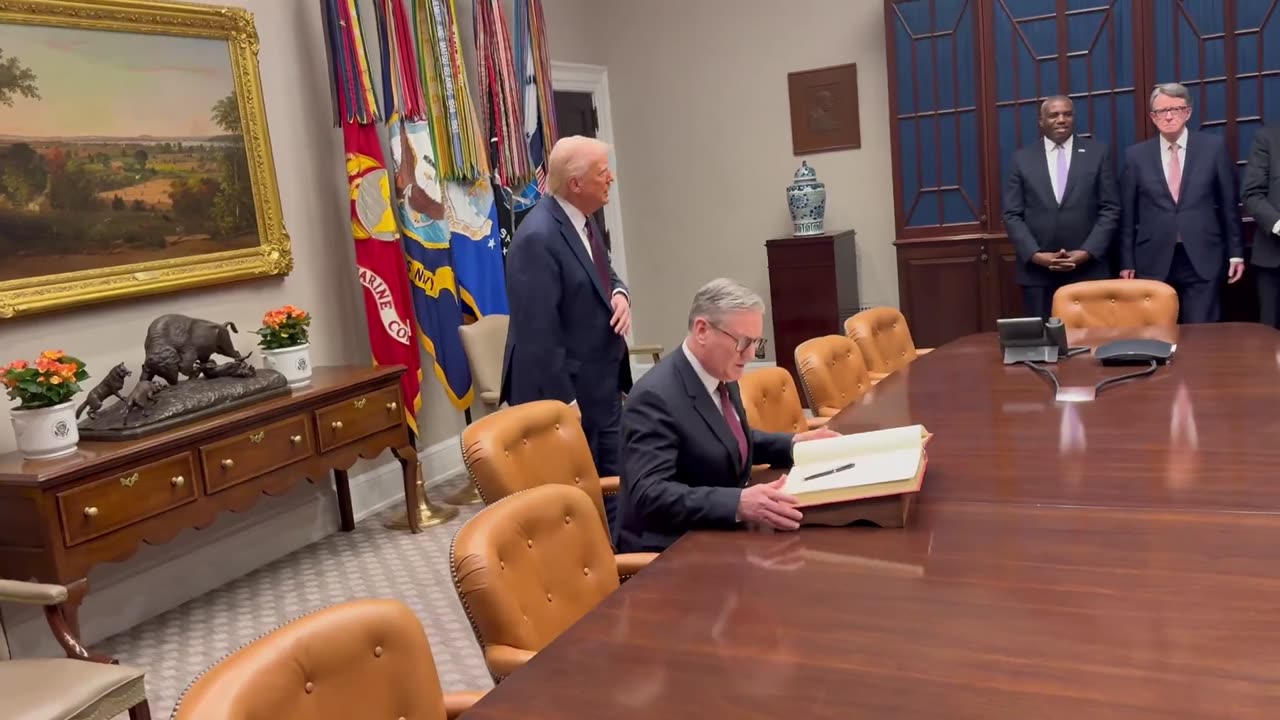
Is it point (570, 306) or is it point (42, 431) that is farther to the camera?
point (570, 306)

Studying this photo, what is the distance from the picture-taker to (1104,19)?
5691 mm

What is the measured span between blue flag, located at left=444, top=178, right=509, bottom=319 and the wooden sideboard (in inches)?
31.9

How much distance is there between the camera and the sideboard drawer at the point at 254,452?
3.68 metres

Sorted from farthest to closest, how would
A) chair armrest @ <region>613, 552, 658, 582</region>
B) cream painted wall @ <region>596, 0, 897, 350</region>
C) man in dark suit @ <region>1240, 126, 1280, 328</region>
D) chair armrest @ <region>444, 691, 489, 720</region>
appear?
cream painted wall @ <region>596, 0, 897, 350</region>, man in dark suit @ <region>1240, 126, 1280, 328</region>, chair armrest @ <region>613, 552, 658, 582</region>, chair armrest @ <region>444, 691, 489, 720</region>

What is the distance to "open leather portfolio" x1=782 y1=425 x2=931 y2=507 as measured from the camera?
79.4 inches

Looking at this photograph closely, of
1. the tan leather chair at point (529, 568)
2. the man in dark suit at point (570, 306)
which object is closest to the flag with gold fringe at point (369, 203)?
the man in dark suit at point (570, 306)

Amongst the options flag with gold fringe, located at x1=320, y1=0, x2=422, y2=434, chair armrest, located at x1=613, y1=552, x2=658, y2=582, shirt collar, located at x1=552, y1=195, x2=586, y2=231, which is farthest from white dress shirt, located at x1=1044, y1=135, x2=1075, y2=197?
chair armrest, located at x1=613, y1=552, x2=658, y2=582

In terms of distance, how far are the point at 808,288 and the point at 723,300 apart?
14.3ft

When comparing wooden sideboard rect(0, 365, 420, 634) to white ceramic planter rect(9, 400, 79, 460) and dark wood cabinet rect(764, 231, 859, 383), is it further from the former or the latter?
dark wood cabinet rect(764, 231, 859, 383)

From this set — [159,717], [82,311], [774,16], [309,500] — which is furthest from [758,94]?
[159,717]

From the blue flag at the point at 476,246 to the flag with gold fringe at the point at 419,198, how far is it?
0.09 m

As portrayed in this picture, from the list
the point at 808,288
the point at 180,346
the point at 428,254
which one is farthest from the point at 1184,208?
the point at 180,346

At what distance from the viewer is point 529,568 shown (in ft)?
6.43

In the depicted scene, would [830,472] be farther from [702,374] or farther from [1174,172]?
[1174,172]
